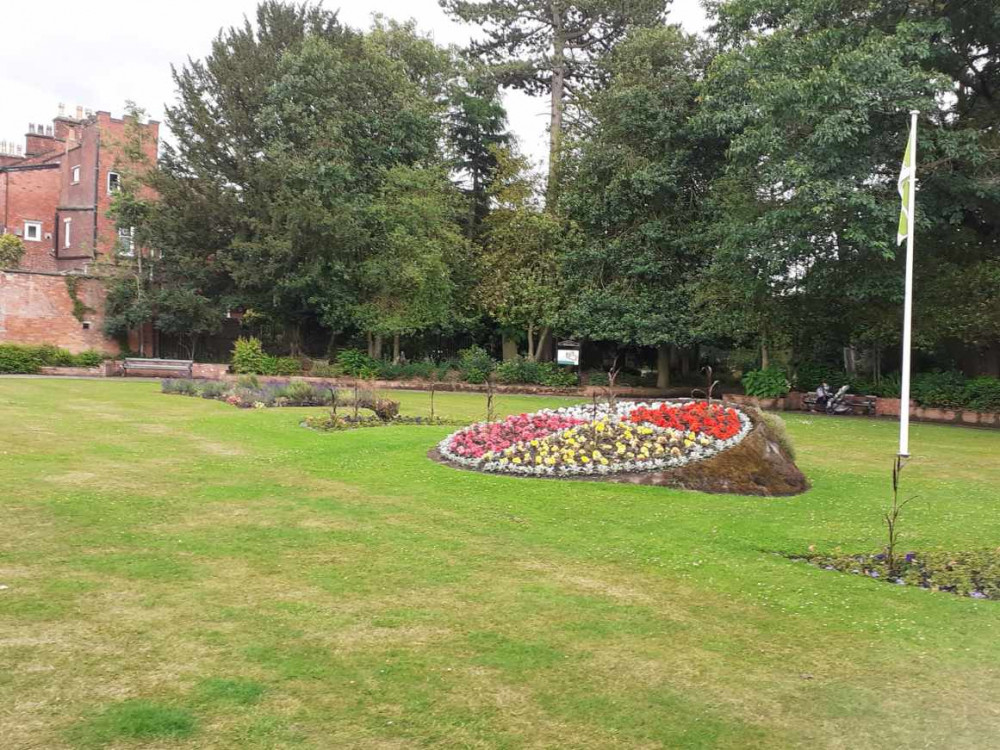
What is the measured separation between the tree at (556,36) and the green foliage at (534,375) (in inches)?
321

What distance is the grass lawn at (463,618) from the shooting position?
3154mm

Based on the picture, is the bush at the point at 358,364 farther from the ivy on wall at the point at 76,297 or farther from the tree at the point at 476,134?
the ivy on wall at the point at 76,297

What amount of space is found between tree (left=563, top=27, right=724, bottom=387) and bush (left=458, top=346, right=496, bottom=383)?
372 centimetres

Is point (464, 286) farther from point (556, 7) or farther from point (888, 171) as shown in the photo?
point (888, 171)

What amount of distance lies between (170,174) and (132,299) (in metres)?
5.54

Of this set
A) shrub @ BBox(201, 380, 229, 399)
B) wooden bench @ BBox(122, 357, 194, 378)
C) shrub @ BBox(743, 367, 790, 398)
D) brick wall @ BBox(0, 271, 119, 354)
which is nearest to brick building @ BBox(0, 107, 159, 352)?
brick wall @ BBox(0, 271, 119, 354)

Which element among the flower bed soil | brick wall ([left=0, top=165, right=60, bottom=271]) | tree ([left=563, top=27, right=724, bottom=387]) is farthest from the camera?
brick wall ([left=0, top=165, right=60, bottom=271])

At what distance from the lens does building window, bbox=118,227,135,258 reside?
98.5ft

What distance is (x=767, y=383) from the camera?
23750 millimetres

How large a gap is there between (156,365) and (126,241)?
6.70m

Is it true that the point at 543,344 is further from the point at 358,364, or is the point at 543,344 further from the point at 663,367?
the point at 358,364

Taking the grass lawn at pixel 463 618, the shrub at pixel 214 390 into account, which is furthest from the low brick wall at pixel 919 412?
the shrub at pixel 214 390

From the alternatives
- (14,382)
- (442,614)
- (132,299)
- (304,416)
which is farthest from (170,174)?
(442,614)

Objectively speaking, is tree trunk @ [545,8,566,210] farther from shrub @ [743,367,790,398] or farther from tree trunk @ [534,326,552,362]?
shrub @ [743,367,790,398]
